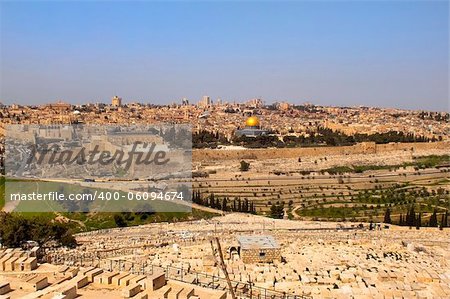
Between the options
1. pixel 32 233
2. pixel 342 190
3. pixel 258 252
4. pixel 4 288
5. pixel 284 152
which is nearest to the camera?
pixel 4 288

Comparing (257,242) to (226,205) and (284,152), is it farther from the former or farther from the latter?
(284,152)


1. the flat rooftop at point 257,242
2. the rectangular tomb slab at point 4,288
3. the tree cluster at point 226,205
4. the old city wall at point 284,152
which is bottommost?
the tree cluster at point 226,205

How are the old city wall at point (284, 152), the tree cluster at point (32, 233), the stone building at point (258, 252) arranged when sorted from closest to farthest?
the stone building at point (258, 252) < the tree cluster at point (32, 233) < the old city wall at point (284, 152)

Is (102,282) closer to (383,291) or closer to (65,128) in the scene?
(383,291)

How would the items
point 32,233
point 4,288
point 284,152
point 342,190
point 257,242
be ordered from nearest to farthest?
point 4,288
point 257,242
point 32,233
point 342,190
point 284,152

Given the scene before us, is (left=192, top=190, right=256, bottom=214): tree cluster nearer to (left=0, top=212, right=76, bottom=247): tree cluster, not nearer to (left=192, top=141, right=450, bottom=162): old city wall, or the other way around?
(left=0, top=212, right=76, bottom=247): tree cluster

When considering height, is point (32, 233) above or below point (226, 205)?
above

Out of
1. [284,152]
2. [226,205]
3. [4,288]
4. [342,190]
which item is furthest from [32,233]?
[284,152]

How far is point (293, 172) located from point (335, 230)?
1417cm

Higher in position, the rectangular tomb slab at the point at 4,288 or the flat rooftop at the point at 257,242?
the rectangular tomb slab at the point at 4,288

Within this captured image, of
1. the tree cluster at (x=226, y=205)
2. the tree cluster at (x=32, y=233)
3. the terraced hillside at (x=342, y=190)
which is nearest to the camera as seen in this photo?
the tree cluster at (x=32, y=233)

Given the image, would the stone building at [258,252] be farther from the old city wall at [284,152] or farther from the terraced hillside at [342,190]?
the old city wall at [284,152]

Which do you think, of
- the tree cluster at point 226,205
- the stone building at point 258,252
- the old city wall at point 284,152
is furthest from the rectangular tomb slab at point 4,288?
the old city wall at point 284,152

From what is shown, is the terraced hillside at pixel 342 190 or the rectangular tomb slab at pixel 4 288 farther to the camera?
the terraced hillside at pixel 342 190
